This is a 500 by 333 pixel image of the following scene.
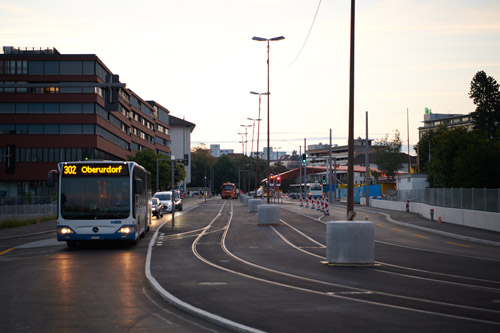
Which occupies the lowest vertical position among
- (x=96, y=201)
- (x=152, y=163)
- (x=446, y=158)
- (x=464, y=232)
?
(x=464, y=232)

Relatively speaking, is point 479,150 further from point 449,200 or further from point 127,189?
point 127,189

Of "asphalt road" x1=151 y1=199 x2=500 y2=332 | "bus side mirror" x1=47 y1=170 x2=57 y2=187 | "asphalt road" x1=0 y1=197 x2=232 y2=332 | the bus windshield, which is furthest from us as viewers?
the bus windshield

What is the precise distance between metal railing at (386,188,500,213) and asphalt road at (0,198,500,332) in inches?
388

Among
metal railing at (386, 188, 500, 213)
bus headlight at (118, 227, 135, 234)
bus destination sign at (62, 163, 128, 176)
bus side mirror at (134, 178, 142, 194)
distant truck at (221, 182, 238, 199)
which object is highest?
bus destination sign at (62, 163, 128, 176)

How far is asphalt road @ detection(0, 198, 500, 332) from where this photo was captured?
8.87 m

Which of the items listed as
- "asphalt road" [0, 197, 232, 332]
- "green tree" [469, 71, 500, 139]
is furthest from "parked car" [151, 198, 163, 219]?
"green tree" [469, 71, 500, 139]

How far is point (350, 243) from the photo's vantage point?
54.1 ft

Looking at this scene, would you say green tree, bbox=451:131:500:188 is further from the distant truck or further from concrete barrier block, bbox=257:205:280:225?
the distant truck

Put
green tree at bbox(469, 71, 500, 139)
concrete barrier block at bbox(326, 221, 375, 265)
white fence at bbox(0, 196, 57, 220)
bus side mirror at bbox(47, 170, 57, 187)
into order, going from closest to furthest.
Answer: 1. concrete barrier block at bbox(326, 221, 375, 265)
2. bus side mirror at bbox(47, 170, 57, 187)
3. white fence at bbox(0, 196, 57, 220)
4. green tree at bbox(469, 71, 500, 139)

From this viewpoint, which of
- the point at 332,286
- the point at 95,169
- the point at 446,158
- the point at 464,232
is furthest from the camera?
the point at 446,158

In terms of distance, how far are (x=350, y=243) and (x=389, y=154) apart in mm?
106428

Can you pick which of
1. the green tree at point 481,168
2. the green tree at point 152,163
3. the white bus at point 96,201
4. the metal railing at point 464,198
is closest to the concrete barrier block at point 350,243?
the white bus at point 96,201

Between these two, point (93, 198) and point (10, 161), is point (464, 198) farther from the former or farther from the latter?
point (10, 161)

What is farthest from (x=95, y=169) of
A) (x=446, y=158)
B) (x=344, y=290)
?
(x=446, y=158)
